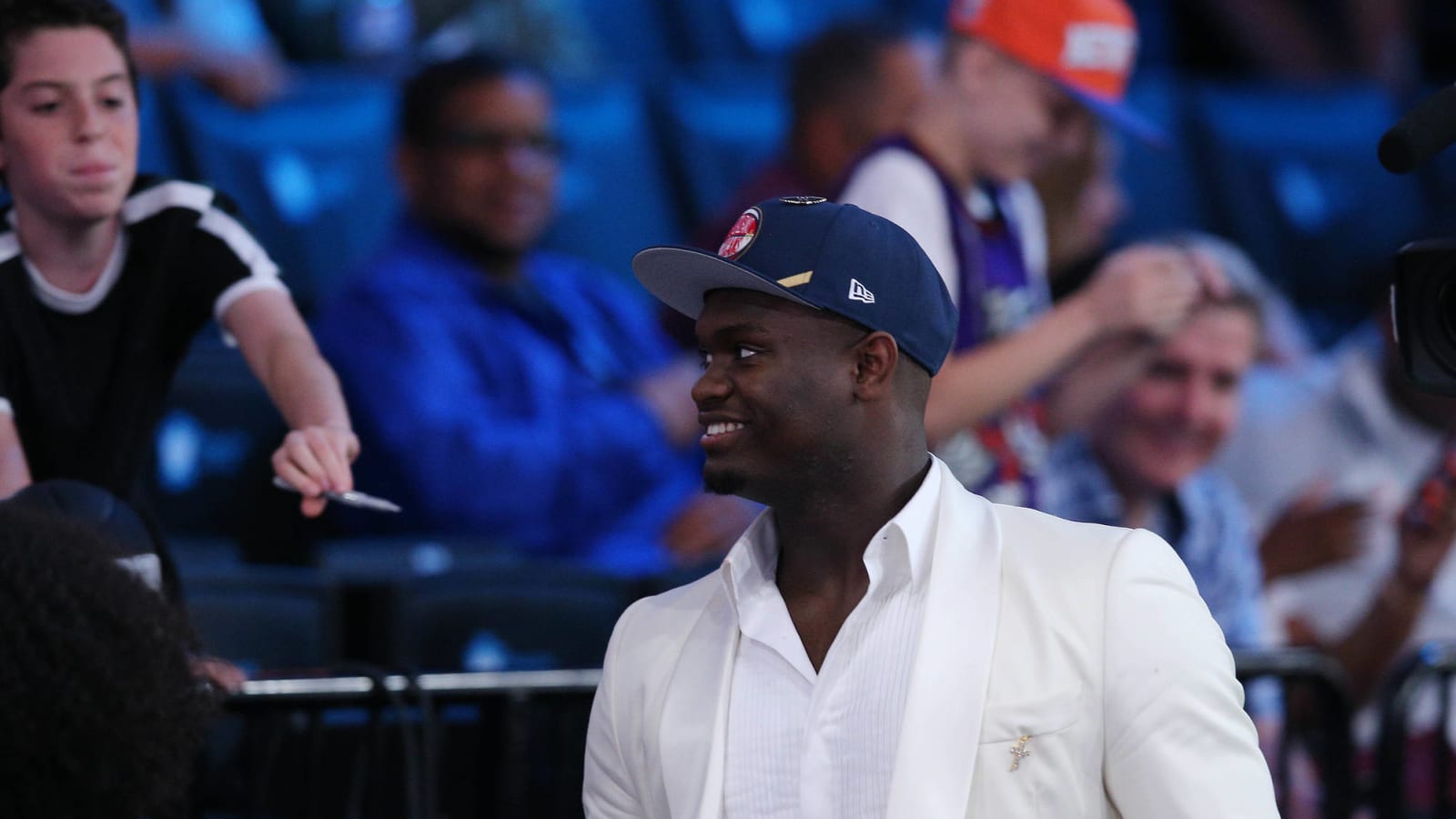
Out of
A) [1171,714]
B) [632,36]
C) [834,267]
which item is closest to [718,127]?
[632,36]

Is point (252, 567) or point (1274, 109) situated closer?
point (252, 567)

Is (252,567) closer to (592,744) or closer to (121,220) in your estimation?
(121,220)

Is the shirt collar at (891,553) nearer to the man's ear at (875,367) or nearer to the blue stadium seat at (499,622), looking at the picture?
the man's ear at (875,367)

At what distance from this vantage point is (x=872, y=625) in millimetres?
2115

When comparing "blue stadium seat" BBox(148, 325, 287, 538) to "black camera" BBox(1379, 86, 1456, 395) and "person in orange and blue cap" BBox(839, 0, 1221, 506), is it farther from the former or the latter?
"black camera" BBox(1379, 86, 1456, 395)

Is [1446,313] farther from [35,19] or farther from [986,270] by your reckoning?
[986,270]

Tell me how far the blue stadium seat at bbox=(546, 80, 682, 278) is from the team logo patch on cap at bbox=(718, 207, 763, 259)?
3.06 metres

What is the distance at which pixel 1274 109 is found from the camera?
6.25 m

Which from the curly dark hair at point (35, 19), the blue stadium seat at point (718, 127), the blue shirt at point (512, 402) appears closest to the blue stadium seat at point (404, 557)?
the blue shirt at point (512, 402)

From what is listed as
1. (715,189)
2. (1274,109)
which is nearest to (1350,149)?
(1274,109)

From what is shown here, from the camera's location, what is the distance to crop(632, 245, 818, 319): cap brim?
2.13 metres

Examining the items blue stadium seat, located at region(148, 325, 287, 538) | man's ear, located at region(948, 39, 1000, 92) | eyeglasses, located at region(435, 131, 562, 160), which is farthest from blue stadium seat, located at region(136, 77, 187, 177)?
man's ear, located at region(948, 39, 1000, 92)

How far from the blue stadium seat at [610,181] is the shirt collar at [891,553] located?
310cm

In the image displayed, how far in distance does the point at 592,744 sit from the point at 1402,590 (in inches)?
164
